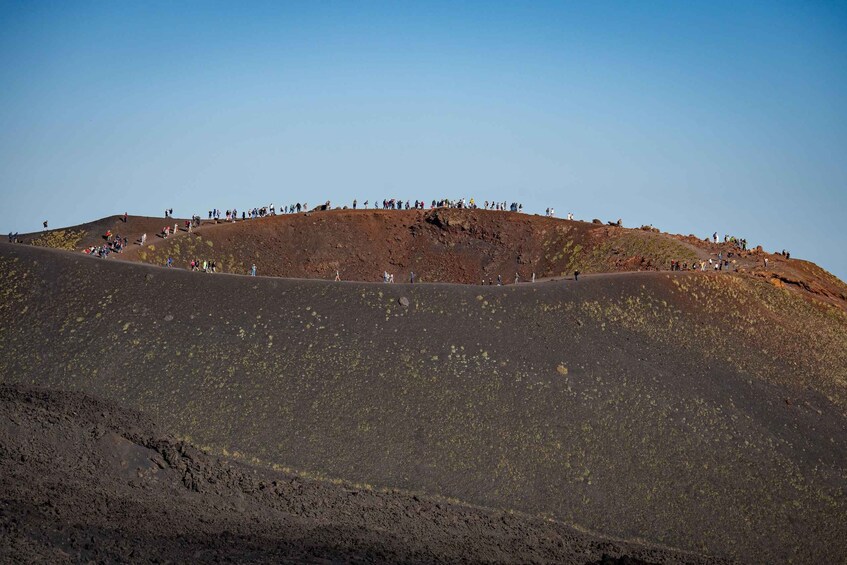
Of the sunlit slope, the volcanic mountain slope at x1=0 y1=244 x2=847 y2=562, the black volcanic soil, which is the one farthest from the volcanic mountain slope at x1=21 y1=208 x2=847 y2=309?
the black volcanic soil

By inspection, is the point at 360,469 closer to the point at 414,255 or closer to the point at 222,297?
the point at 222,297

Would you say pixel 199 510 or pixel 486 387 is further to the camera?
pixel 486 387

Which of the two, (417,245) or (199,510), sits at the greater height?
(417,245)

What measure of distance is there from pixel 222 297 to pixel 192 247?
29547 mm

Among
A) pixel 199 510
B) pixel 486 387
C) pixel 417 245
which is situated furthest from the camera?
pixel 417 245

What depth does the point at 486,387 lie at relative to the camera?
66.1 meters

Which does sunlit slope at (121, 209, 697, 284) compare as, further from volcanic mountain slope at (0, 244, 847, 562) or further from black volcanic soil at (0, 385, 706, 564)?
black volcanic soil at (0, 385, 706, 564)

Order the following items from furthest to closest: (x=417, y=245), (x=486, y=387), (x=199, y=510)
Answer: (x=417, y=245), (x=486, y=387), (x=199, y=510)

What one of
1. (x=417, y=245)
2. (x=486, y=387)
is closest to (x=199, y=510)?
(x=486, y=387)

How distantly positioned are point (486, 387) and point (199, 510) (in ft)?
67.5

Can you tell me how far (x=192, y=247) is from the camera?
325 feet

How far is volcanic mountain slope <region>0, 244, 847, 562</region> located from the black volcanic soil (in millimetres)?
2012

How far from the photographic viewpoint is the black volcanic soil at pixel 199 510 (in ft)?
153

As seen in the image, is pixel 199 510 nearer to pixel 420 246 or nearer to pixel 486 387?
pixel 486 387
